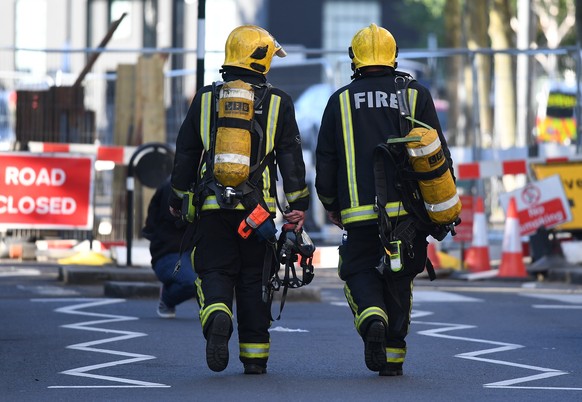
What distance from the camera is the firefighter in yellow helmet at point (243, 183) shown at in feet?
25.6

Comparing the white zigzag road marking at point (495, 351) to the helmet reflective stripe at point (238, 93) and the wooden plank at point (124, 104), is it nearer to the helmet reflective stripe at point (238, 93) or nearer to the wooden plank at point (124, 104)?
the helmet reflective stripe at point (238, 93)

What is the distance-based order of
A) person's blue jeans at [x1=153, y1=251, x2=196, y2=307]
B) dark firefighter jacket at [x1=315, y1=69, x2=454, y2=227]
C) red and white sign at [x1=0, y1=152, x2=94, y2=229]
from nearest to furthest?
dark firefighter jacket at [x1=315, y1=69, x2=454, y2=227]
person's blue jeans at [x1=153, y1=251, x2=196, y2=307]
red and white sign at [x1=0, y1=152, x2=94, y2=229]

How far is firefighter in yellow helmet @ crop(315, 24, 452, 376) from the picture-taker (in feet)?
25.8

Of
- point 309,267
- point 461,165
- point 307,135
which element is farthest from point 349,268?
point 307,135

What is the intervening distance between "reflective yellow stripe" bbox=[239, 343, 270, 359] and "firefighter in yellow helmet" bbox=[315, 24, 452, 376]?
0.49 metres

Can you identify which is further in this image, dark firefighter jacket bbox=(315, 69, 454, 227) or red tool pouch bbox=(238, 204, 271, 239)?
dark firefighter jacket bbox=(315, 69, 454, 227)

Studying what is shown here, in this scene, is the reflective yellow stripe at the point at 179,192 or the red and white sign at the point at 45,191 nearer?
the reflective yellow stripe at the point at 179,192

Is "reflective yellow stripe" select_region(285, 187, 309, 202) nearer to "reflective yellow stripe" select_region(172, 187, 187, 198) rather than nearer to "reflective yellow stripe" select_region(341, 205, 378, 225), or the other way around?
"reflective yellow stripe" select_region(341, 205, 378, 225)

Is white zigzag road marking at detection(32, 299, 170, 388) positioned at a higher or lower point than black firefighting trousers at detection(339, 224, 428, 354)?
lower

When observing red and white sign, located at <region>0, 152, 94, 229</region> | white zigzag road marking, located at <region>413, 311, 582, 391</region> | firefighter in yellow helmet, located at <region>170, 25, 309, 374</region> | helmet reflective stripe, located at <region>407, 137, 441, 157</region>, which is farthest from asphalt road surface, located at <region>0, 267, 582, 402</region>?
red and white sign, located at <region>0, 152, 94, 229</region>

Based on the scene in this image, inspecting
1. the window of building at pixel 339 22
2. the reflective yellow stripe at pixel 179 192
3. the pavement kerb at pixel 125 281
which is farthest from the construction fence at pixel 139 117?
the window of building at pixel 339 22

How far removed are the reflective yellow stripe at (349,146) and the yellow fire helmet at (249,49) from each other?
45cm

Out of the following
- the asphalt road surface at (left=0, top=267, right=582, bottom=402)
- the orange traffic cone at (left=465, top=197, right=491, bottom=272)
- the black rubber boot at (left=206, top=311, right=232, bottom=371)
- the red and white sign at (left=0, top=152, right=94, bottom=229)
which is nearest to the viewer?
the asphalt road surface at (left=0, top=267, right=582, bottom=402)

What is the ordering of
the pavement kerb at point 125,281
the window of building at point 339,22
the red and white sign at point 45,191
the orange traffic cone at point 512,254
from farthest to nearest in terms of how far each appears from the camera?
1. the window of building at point 339,22
2. the red and white sign at point 45,191
3. the orange traffic cone at point 512,254
4. the pavement kerb at point 125,281
